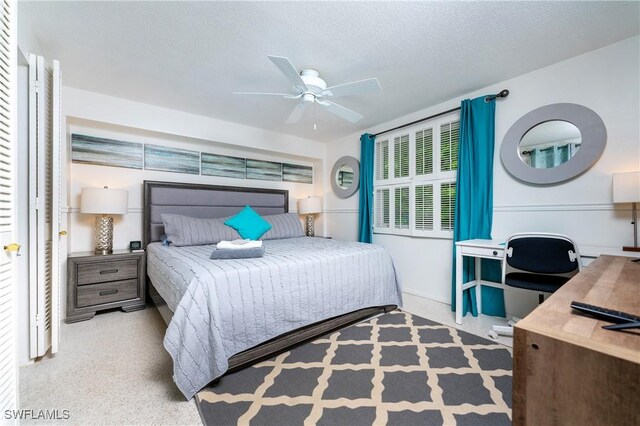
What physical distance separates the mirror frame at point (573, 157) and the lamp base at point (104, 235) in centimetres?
435

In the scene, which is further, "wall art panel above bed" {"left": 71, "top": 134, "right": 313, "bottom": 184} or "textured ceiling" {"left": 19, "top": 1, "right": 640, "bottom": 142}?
"wall art panel above bed" {"left": 71, "top": 134, "right": 313, "bottom": 184}

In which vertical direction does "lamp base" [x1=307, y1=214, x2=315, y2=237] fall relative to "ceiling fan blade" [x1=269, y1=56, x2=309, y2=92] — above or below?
below

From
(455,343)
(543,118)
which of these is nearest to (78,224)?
(455,343)

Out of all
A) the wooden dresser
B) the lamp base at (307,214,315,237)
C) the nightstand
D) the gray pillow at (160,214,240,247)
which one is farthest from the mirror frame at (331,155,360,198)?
the wooden dresser

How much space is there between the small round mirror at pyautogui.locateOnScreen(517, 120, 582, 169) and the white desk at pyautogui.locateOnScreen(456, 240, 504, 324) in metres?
0.85

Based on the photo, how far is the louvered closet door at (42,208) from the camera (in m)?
1.79

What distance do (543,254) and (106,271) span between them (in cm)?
410

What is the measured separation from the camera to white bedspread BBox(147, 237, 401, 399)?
149 cm

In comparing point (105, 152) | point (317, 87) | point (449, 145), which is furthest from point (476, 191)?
point (105, 152)

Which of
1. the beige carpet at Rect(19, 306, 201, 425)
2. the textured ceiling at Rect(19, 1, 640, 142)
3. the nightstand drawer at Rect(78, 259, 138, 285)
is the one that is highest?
the textured ceiling at Rect(19, 1, 640, 142)

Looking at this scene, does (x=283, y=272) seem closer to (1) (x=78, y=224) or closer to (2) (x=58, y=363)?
(2) (x=58, y=363)

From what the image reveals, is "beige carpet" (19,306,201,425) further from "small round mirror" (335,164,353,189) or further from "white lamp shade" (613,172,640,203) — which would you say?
"small round mirror" (335,164,353,189)

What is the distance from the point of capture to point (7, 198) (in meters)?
1.11

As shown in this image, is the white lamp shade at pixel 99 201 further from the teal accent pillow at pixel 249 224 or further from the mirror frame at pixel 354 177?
the mirror frame at pixel 354 177
